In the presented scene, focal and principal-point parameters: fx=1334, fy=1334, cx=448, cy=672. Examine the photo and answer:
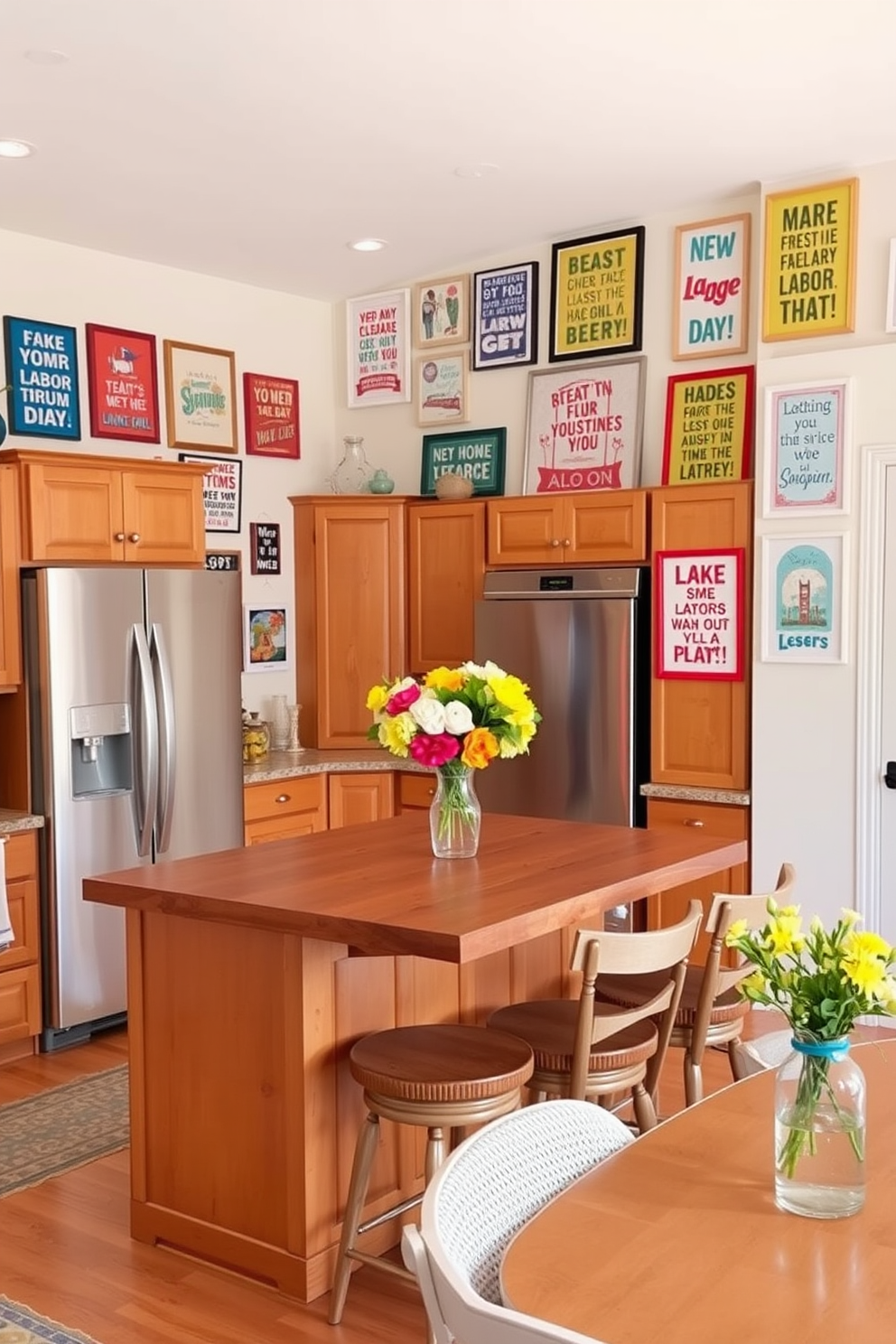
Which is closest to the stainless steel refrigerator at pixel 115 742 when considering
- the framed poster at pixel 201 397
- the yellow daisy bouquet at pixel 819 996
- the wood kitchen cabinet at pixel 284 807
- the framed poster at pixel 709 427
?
the wood kitchen cabinet at pixel 284 807

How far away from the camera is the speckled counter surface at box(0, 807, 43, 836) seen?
4.45 meters

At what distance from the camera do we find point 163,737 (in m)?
4.84

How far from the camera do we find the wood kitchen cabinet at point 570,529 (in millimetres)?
5117

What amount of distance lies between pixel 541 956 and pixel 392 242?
3231mm

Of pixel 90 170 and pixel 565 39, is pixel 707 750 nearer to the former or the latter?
A: pixel 565 39

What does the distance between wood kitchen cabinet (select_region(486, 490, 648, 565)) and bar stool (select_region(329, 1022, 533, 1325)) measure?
2608mm

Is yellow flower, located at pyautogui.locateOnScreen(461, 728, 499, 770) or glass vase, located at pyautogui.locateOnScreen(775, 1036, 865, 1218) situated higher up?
yellow flower, located at pyautogui.locateOnScreen(461, 728, 499, 770)

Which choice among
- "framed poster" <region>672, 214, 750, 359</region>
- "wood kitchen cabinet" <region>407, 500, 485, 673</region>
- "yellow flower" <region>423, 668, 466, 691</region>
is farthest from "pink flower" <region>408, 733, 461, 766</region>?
"framed poster" <region>672, 214, 750, 359</region>

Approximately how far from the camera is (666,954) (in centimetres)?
273

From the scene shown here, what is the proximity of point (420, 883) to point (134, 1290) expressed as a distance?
3.58ft

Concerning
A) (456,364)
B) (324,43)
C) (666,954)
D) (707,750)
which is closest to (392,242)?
(456,364)

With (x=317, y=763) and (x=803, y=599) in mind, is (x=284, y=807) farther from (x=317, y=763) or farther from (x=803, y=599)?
(x=803, y=599)

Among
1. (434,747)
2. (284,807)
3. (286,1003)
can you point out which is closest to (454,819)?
(434,747)

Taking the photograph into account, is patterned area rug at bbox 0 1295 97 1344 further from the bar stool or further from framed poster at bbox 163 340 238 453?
framed poster at bbox 163 340 238 453
